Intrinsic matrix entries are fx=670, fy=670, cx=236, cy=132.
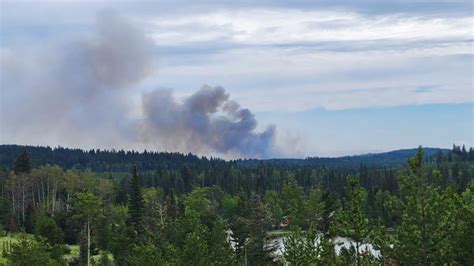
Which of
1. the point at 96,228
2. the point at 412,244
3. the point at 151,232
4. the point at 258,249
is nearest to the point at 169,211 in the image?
the point at 96,228

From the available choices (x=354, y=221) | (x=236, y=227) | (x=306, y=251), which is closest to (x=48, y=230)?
(x=236, y=227)

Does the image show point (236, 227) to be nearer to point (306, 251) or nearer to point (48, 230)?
point (48, 230)

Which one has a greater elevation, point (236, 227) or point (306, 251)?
point (306, 251)

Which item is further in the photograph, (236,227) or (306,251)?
(236,227)

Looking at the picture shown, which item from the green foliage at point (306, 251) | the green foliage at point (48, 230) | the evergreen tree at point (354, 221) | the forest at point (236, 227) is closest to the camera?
the forest at point (236, 227)

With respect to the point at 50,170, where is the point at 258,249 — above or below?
below

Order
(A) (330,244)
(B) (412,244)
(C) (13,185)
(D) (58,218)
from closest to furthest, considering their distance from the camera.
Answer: (B) (412,244) → (A) (330,244) → (D) (58,218) → (C) (13,185)

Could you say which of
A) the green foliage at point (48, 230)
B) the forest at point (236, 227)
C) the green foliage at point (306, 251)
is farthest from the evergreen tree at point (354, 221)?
the green foliage at point (48, 230)

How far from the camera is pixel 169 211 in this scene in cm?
11962

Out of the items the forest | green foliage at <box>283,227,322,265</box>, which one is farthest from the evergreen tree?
green foliage at <box>283,227,322,265</box>

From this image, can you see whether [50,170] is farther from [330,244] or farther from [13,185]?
[330,244]

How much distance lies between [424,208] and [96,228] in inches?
3380

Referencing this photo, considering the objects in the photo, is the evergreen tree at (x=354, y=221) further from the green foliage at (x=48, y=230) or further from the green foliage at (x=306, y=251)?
the green foliage at (x=48, y=230)

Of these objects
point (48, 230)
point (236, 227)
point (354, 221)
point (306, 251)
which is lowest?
point (48, 230)
